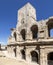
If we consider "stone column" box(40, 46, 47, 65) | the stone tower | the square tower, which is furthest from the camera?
the square tower

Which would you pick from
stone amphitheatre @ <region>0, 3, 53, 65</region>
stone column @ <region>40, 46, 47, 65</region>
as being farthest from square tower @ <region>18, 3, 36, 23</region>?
stone column @ <region>40, 46, 47, 65</region>

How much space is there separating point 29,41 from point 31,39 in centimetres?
42

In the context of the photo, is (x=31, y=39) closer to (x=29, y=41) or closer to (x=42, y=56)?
(x=29, y=41)

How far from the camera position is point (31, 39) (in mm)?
19281

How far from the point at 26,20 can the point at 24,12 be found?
6.17ft

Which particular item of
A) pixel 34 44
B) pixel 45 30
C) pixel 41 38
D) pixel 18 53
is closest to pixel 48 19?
pixel 45 30

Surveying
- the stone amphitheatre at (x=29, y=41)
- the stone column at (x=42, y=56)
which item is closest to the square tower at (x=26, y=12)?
the stone amphitheatre at (x=29, y=41)

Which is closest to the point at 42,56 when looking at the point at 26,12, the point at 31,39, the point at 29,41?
the point at 29,41

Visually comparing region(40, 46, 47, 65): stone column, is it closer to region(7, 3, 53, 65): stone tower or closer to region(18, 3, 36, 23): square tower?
region(7, 3, 53, 65): stone tower

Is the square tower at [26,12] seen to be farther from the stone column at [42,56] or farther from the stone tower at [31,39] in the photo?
the stone column at [42,56]

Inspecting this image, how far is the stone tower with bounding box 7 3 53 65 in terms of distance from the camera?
1672 cm

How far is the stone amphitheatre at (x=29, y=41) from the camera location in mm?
16609

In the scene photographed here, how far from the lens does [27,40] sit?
19.5 meters

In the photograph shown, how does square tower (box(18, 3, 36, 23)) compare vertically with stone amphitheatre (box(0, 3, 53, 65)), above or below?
above
